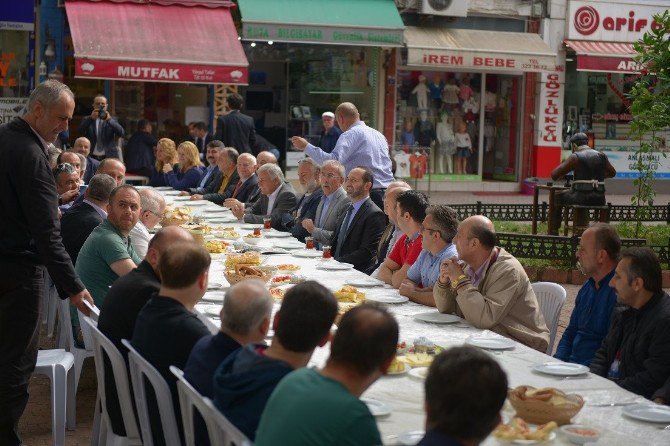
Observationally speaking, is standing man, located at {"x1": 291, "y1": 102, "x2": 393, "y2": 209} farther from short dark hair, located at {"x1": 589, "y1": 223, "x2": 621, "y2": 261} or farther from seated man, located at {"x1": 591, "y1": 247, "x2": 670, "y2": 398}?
seated man, located at {"x1": 591, "y1": 247, "x2": 670, "y2": 398}

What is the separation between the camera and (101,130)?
18.9 meters

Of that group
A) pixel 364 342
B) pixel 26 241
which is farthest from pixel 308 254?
pixel 364 342

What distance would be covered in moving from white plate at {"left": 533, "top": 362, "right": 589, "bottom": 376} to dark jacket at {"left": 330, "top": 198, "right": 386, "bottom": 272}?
449 centimetres

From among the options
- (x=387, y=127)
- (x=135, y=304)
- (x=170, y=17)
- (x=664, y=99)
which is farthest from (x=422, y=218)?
(x=387, y=127)

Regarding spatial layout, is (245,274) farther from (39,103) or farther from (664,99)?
(664,99)

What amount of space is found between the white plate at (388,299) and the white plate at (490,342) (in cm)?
118

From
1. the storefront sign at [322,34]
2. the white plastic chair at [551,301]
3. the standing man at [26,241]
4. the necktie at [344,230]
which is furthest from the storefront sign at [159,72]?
the standing man at [26,241]

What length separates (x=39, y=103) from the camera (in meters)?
6.42

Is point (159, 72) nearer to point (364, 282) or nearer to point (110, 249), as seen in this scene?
point (364, 282)

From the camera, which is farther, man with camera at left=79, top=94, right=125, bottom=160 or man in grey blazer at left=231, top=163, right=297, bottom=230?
man with camera at left=79, top=94, right=125, bottom=160

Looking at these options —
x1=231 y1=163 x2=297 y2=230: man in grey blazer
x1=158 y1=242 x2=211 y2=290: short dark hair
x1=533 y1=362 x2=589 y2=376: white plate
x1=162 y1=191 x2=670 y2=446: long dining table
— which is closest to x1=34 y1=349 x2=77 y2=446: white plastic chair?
x1=162 y1=191 x2=670 y2=446: long dining table

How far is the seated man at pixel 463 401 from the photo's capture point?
356 centimetres

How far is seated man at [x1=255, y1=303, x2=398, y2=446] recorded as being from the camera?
385 cm

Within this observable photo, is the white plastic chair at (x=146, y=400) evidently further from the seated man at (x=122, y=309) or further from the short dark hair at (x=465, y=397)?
the short dark hair at (x=465, y=397)
